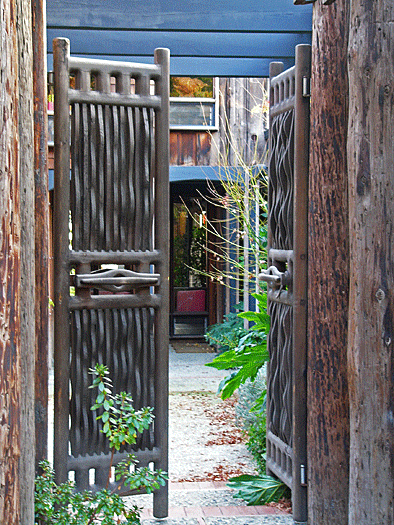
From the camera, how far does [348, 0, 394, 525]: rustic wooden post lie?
2723 mm

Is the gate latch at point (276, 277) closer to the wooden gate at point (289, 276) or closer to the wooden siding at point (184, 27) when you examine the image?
the wooden gate at point (289, 276)

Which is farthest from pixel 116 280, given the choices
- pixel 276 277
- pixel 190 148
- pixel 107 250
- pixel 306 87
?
pixel 190 148

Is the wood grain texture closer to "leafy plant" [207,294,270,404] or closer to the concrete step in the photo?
the concrete step

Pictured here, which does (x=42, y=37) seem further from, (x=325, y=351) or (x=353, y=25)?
(x=325, y=351)

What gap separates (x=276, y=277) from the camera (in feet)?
13.8

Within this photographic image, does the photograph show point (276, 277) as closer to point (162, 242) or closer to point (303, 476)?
point (162, 242)

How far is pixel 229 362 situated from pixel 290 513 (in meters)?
1.11

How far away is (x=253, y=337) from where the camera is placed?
17.9 ft

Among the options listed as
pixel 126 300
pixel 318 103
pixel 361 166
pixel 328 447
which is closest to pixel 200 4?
pixel 318 103

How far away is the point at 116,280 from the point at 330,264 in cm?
119

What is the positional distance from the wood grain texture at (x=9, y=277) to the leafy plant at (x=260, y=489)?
7.65 feet

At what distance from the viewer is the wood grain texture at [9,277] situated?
226 centimetres

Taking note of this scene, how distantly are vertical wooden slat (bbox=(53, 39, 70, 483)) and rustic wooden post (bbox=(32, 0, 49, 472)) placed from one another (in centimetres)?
24

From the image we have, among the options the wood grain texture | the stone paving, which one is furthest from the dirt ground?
the wood grain texture
